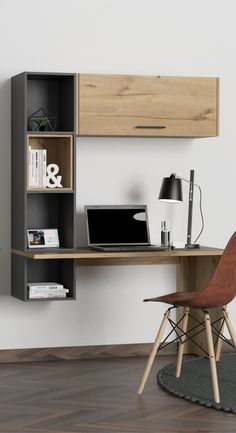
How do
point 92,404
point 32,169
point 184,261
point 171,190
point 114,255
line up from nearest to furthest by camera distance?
point 92,404 → point 114,255 → point 32,169 → point 171,190 → point 184,261

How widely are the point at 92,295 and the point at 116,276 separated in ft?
0.69

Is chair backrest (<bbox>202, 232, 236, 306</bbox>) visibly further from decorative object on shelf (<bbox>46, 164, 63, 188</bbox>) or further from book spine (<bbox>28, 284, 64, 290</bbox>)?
decorative object on shelf (<bbox>46, 164, 63, 188</bbox>)

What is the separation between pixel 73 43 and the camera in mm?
6137

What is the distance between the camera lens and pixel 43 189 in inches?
226

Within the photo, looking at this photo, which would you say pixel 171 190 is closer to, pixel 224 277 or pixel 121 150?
pixel 121 150

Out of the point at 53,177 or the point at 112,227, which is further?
the point at 112,227

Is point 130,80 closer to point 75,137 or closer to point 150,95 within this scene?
point 150,95

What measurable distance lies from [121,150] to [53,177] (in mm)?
630

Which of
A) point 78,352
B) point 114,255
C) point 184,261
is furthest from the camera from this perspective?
point 184,261

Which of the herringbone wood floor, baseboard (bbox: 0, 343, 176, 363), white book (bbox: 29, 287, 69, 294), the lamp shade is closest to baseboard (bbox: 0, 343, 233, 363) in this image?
baseboard (bbox: 0, 343, 176, 363)

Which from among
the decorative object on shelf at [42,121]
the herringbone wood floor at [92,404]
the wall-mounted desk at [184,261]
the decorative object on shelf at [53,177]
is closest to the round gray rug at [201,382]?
the herringbone wood floor at [92,404]

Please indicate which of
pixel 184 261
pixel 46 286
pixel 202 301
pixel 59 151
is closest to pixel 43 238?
pixel 46 286

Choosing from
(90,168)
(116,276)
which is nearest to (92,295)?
(116,276)

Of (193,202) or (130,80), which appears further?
(193,202)
